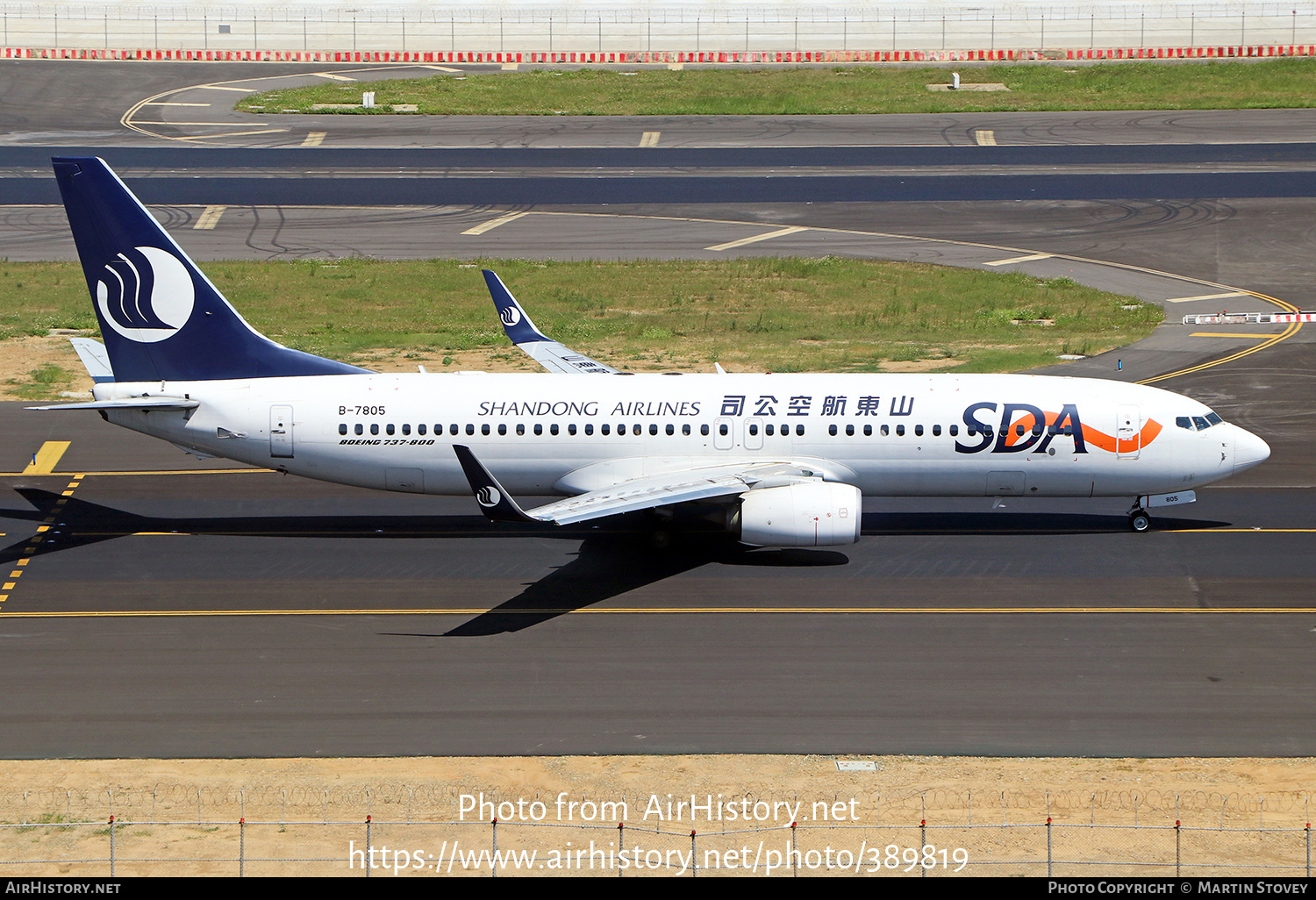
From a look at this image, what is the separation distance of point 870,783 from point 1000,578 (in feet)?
40.6

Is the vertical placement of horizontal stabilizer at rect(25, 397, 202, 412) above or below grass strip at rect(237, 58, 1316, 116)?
below

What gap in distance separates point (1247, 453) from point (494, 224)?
50.9 meters

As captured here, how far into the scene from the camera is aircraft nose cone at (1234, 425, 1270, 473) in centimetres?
4025

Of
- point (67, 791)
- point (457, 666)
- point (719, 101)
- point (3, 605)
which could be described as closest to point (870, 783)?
point (457, 666)

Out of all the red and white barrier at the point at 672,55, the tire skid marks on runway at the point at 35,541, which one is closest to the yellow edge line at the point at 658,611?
the tire skid marks on runway at the point at 35,541

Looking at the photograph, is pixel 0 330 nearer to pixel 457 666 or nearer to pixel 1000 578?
pixel 457 666

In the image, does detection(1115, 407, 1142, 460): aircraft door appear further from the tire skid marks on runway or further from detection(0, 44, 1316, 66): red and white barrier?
detection(0, 44, 1316, 66): red and white barrier

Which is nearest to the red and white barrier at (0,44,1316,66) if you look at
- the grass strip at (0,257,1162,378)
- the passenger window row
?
the grass strip at (0,257,1162,378)

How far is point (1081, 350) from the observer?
6078 centimetres

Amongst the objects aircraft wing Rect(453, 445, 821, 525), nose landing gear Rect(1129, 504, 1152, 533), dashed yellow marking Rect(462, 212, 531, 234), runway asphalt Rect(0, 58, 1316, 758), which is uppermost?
dashed yellow marking Rect(462, 212, 531, 234)

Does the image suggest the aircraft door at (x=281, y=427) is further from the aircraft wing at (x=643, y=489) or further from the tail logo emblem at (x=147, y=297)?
the aircraft wing at (x=643, y=489)

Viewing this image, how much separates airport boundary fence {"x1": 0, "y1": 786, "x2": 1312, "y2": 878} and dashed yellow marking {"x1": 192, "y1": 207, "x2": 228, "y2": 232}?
59.2 metres

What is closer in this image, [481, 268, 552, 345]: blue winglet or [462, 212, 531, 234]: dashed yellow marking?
[481, 268, 552, 345]: blue winglet

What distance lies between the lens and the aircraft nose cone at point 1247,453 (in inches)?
1585
